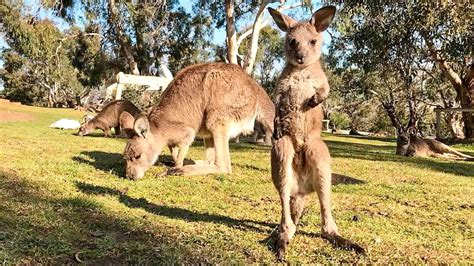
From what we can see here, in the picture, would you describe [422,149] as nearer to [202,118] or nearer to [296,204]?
[202,118]

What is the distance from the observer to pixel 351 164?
9.13 m

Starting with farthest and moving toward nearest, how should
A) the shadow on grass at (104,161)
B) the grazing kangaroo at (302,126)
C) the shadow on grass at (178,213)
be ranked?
1. the shadow on grass at (104,161)
2. the shadow on grass at (178,213)
3. the grazing kangaroo at (302,126)

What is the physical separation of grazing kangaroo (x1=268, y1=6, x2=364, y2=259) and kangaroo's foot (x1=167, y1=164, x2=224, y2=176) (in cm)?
302

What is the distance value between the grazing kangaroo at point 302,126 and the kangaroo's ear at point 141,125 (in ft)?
10.0

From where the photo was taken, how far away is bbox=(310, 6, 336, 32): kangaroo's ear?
3.69 metres

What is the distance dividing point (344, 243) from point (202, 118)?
365cm

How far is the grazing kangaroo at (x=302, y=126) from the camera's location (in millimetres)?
3600

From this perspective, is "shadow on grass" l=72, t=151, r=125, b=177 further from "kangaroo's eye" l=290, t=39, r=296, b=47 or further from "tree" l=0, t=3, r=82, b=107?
"tree" l=0, t=3, r=82, b=107

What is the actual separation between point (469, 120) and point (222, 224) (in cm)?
1859

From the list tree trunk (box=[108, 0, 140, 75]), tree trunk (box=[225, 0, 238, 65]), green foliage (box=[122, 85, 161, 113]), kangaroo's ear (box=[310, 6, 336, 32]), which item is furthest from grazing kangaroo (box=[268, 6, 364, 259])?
tree trunk (box=[108, 0, 140, 75])

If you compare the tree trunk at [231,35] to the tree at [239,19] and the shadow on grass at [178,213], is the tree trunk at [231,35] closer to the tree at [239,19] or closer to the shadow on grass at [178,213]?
the tree at [239,19]

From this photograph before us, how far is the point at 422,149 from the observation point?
1252cm

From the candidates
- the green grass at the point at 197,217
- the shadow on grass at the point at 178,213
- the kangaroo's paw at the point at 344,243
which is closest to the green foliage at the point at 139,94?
the green grass at the point at 197,217

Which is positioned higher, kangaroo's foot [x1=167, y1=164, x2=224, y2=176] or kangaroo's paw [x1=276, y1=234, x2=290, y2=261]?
Result: kangaroo's foot [x1=167, y1=164, x2=224, y2=176]
